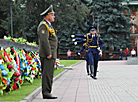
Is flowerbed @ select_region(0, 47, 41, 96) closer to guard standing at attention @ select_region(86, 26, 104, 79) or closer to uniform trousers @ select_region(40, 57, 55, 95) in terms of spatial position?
uniform trousers @ select_region(40, 57, 55, 95)

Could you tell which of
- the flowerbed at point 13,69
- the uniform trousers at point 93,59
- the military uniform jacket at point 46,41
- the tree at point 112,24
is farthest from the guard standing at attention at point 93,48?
the tree at point 112,24

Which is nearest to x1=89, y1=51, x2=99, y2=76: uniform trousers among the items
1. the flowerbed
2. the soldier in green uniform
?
the flowerbed

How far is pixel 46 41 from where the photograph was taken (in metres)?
6.75

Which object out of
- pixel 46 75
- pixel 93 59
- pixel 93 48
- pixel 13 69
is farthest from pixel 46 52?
pixel 93 48

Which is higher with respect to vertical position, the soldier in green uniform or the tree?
the tree

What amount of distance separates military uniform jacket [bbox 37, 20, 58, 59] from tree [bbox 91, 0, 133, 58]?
123ft

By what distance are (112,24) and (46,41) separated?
39219mm

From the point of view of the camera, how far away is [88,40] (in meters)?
12.7

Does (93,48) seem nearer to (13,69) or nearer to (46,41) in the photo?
(13,69)

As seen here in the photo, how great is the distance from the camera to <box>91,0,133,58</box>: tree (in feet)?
146

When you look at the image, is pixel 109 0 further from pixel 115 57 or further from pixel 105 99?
pixel 105 99

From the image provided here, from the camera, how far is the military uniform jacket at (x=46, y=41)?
675 cm

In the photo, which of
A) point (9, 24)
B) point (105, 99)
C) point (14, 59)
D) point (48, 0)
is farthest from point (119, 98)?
point (9, 24)

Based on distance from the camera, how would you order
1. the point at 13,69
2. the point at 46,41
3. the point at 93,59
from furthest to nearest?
the point at 93,59
the point at 13,69
the point at 46,41
